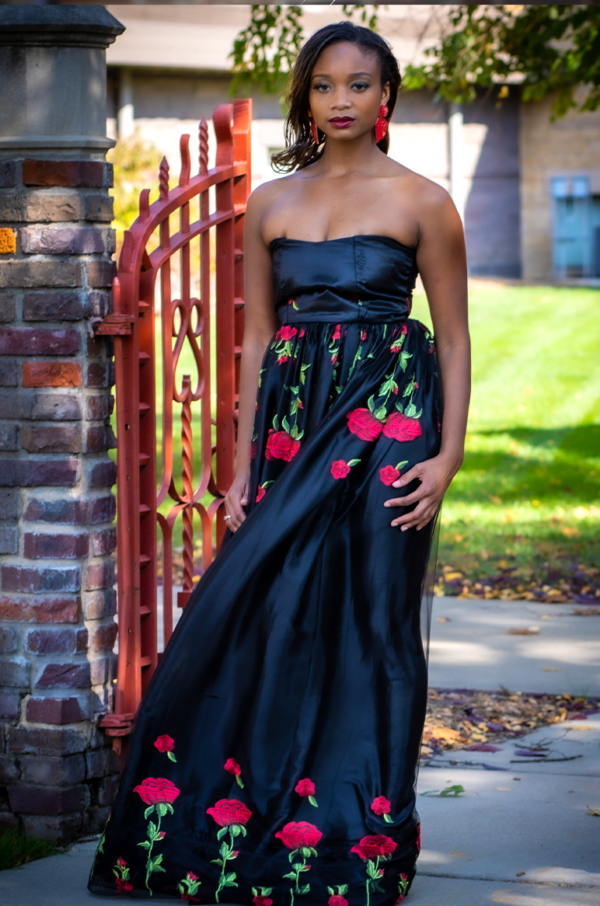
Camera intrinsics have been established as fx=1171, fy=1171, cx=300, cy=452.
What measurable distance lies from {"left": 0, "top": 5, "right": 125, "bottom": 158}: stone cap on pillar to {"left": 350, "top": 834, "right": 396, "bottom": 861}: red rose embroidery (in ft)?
6.14

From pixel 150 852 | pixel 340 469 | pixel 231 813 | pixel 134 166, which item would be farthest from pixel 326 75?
pixel 134 166

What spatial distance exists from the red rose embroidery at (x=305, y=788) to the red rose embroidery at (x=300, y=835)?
63 millimetres

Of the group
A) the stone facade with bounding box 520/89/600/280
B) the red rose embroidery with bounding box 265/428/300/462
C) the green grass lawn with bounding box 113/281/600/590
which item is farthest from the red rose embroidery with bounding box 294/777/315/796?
the stone facade with bounding box 520/89/600/280

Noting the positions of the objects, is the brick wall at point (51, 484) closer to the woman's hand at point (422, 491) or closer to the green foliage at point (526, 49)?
the woman's hand at point (422, 491)

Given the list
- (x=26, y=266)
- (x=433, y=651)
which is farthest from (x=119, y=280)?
(x=433, y=651)

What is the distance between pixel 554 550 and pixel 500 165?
49.9 feet

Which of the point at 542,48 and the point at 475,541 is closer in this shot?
the point at 475,541

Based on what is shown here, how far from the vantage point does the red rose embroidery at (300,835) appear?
2.62 meters

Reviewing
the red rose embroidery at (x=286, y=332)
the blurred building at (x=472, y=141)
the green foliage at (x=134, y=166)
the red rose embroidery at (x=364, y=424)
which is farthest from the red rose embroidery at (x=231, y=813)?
→ the blurred building at (x=472, y=141)

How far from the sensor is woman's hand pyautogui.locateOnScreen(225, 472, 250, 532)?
9.61 ft

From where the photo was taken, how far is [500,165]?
20875 mm

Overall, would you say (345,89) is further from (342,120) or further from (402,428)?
(402,428)

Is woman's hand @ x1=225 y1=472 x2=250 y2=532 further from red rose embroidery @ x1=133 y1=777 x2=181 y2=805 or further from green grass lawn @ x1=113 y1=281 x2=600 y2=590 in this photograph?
green grass lawn @ x1=113 y1=281 x2=600 y2=590

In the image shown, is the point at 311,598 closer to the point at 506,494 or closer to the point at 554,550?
the point at 554,550
